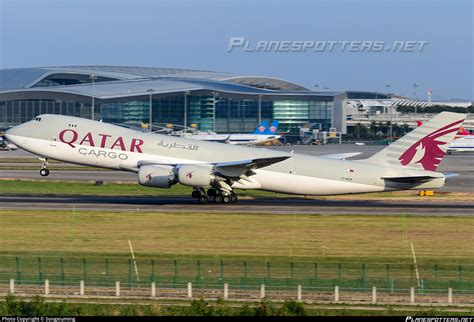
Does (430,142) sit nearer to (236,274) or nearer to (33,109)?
(236,274)

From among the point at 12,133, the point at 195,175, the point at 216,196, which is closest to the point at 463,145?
the point at 216,196

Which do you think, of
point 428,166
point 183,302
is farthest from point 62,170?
point 183,302

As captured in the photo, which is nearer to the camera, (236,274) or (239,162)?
(236,274)

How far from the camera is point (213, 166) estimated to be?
190 feet

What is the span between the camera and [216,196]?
5938 cm

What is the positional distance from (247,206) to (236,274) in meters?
24.6

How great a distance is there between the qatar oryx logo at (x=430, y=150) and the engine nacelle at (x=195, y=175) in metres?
12.5

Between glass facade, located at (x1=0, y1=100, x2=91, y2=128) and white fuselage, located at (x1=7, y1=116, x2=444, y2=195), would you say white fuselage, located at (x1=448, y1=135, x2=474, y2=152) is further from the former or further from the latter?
glass facade, located at (x1=0, y1=100, x2=91, y2=128)

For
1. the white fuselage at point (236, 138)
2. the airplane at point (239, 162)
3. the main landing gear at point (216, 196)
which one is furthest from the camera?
the white fuselage at point (236, 138)

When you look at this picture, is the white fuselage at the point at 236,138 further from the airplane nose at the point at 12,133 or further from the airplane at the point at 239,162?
the airplane at the point at 239,162

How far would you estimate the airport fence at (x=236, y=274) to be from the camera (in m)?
31.7

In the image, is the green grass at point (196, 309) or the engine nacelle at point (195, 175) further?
the engine nacelle at point (195, 175)

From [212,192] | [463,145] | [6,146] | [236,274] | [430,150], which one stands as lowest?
[236,274]

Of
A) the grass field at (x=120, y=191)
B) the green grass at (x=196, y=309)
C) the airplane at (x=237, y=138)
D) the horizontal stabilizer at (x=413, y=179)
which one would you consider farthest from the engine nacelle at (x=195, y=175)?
the airplane at (x=237, y=138)
